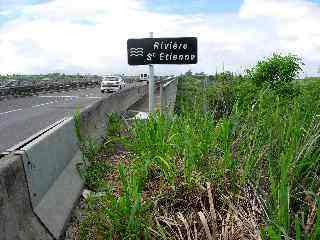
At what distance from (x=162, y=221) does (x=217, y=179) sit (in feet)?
2.11

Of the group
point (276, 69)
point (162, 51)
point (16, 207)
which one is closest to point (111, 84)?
point (276, 69)

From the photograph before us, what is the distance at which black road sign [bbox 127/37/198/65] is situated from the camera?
515 inches

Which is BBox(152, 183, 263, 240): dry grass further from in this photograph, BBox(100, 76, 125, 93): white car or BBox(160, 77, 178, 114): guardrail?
BBox(100, 76, 125, 93): white car

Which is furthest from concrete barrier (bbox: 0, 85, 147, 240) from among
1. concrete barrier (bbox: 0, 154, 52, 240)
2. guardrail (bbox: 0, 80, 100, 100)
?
guardrail (bbox: 0, 80, 100, 100)

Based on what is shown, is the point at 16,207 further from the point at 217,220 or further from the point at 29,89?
the point at 29,89

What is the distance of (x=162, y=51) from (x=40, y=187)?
895 centimetres

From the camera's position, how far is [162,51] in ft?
43.3

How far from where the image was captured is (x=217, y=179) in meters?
4.73

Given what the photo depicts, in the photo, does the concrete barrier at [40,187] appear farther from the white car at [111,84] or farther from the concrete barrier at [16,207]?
the white car at [111,84]

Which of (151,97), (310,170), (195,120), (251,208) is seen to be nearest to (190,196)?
(251,208)

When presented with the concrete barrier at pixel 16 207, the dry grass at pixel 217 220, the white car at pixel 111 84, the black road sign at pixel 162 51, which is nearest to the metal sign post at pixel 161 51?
the black road sign at pixel 162 51

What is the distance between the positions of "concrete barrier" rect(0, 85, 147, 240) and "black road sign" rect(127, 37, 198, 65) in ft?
21.2

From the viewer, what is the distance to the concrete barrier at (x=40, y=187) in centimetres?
362

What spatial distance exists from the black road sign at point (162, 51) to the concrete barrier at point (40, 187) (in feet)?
21.2
